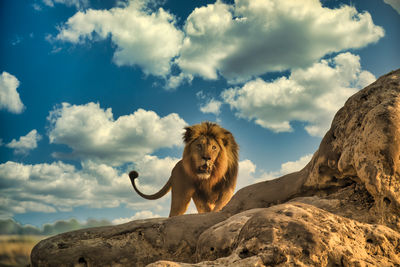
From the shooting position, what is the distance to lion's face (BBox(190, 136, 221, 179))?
7548 mm

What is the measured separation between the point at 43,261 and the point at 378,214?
3717mm

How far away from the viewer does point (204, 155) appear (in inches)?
297

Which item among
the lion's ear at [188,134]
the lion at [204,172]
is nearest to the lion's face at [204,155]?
the lion at [204,172]

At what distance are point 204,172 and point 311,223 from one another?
5.43 metres

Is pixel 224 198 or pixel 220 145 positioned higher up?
pixel 220 145

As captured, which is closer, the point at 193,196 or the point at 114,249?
the point at 114,249

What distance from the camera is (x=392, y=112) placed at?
3021mm

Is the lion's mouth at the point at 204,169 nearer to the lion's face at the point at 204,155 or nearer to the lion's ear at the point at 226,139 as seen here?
the lion's face at the point at 204,155

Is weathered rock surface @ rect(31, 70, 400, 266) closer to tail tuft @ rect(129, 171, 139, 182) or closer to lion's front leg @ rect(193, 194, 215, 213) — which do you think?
lion's front leg @ rect(193, 194, 215, 213)

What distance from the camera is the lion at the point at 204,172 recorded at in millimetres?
7645

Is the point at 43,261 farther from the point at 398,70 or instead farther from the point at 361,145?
the point at 398,70

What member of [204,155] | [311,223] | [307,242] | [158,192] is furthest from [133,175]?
[307,242]

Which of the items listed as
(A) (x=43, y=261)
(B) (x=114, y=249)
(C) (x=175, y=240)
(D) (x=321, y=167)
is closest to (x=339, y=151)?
(D) (x=321, y=167)

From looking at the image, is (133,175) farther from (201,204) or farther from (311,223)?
(311,223)
